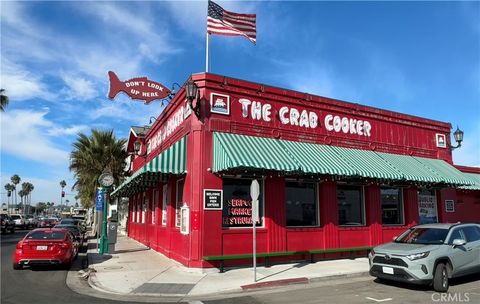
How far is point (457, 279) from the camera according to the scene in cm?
1162

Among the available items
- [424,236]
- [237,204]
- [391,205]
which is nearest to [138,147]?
[237,204]

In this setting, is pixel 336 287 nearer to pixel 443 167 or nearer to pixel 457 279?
pixel 457 279

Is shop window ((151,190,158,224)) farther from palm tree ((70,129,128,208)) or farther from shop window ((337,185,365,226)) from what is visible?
palm tree ((70,129,128,208))

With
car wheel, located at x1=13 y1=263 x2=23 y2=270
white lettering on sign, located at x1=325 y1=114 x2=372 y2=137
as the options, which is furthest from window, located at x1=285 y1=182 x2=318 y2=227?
car wheel, located at x1=13 y1=263 x2=23 y2=270

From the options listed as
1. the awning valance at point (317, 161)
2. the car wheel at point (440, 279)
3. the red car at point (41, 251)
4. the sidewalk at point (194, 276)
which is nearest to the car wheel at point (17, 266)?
the red car at point (41, 251)

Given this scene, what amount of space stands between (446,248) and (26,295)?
10.4 metres

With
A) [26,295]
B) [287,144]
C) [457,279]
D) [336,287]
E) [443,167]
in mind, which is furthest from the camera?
[443,167]

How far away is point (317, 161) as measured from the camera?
14.7 meters

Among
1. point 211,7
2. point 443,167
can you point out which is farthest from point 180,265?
point 443,167

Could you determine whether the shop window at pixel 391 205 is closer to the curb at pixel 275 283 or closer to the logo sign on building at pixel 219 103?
the curb at pixel 275 283

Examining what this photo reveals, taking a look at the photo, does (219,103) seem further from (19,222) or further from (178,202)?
(19,222)

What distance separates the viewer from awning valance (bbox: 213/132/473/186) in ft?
43.6

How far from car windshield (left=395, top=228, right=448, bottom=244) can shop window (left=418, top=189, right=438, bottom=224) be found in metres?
7.84

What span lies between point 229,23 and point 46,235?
10.3 meters
